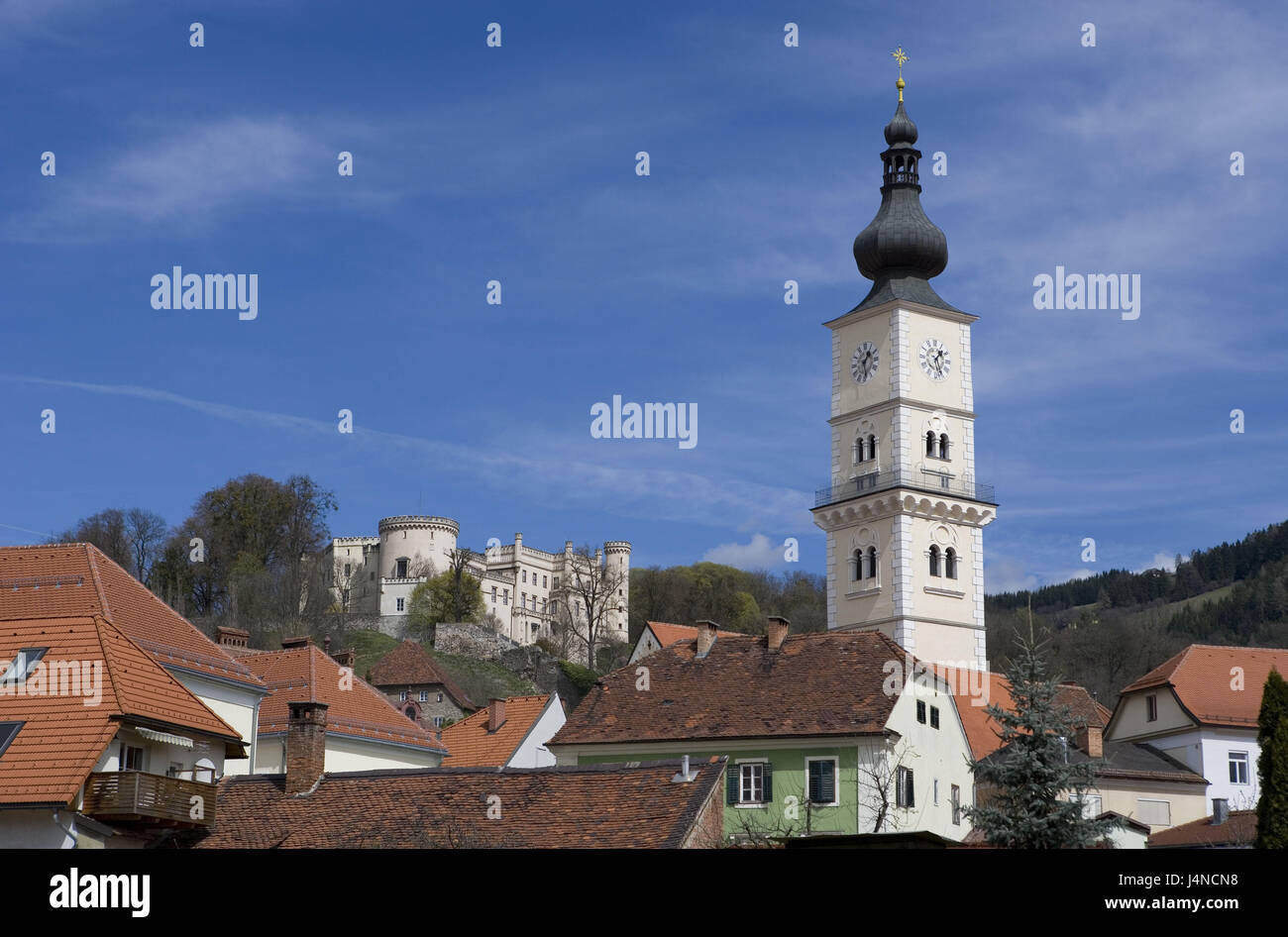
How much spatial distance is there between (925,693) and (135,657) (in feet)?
69.2

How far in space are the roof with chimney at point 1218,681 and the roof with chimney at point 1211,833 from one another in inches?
235

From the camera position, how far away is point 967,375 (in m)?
86.6

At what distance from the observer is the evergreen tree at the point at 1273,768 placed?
32.4 meters

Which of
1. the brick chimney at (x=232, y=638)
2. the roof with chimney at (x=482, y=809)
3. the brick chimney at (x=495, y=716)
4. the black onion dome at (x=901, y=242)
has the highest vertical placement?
the black onion dome at (x=901, y=242)

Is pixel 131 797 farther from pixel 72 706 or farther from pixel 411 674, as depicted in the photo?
pixel 411 674

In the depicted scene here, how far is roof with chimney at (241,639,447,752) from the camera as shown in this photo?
50.0 metres

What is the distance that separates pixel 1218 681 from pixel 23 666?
48.5 metres

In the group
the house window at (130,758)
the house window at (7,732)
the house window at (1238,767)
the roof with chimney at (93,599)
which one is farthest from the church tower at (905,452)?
the house window at (7,732)

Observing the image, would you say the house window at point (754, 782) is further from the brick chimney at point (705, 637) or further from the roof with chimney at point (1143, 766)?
the roof with chimney at point (1143, 766)

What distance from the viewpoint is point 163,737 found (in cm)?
3375

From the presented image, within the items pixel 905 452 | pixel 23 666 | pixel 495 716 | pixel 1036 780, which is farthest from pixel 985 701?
pixel 23 666
